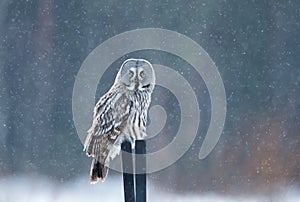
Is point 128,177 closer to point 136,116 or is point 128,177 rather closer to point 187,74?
point 136,116

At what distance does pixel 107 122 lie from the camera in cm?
256

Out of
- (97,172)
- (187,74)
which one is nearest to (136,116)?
(97,172)

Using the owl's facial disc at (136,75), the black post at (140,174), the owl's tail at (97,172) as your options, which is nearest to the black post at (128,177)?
the black post at (140,174)

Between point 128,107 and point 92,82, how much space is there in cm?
259

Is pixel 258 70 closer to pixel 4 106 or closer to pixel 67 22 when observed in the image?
pixel 67 22

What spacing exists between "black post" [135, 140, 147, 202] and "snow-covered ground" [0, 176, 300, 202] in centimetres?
377

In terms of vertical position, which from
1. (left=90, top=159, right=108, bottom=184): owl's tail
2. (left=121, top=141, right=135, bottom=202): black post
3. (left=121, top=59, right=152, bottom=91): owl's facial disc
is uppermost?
(left=121, top=59, right=152, bottom=91): owl's facial disc

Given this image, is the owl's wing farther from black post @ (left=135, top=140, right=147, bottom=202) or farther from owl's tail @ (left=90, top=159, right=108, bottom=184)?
black post @ (left=135, top=140, right=147, bottom=202)

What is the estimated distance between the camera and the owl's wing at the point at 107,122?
8.14ft

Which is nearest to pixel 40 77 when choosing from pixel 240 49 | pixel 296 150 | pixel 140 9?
pixel 140 9

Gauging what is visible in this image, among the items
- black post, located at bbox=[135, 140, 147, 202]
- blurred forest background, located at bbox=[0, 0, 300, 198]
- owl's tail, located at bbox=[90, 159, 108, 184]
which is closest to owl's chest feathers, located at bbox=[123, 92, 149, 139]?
owl's tail, located at bbox=[90, 159, 108, 184]

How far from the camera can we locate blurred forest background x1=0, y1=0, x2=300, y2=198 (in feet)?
17.0

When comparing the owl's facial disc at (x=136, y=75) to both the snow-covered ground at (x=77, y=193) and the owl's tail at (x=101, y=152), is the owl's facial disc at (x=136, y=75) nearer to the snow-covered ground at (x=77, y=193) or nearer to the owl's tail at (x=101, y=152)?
the owl's tail at (x=101, y=152)

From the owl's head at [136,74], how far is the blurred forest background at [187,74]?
7.65 ft
